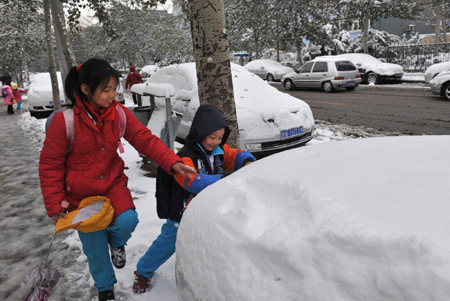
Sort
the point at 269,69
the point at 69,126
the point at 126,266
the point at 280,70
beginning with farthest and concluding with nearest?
the point at 269,69
the point at 280,70
the point at 126,266
the point at 69,126

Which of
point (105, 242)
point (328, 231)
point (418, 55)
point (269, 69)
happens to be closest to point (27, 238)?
point (105, 242)

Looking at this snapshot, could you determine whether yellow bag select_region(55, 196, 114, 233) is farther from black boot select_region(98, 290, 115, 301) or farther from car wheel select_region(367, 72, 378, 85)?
car wheel select_region(367, 72, 378, 85)

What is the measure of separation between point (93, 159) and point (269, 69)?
2156 cm

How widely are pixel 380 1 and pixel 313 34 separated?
4.67 m

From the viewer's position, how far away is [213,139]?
2223 millimetres

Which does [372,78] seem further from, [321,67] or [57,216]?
[57,216]

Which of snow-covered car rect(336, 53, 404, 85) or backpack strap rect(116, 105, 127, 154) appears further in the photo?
snow-covered car rect(336, 53, 404, 85)

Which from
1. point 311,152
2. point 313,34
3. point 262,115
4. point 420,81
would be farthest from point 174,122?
point 313,34

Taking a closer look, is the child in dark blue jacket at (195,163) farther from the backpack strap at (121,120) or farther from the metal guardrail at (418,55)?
the metal guardrail at (418,55)

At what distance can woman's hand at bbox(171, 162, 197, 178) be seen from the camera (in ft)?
6.71

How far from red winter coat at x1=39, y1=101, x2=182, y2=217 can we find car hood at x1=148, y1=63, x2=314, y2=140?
3280 mm

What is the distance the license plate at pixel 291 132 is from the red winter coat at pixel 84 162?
3496mm

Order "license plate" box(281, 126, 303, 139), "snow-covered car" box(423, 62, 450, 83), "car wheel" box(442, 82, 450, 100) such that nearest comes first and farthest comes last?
"license plate" box(281, 126, 303, 139) → "car wheel" box(442, 82, 450, 100) → "snow-covered car" box(423, 62, 450, 83)

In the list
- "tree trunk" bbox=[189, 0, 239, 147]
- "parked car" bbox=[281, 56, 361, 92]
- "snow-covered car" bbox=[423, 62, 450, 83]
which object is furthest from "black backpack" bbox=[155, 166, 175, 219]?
"parked car" bbox=[281, 56, 361, 92]
